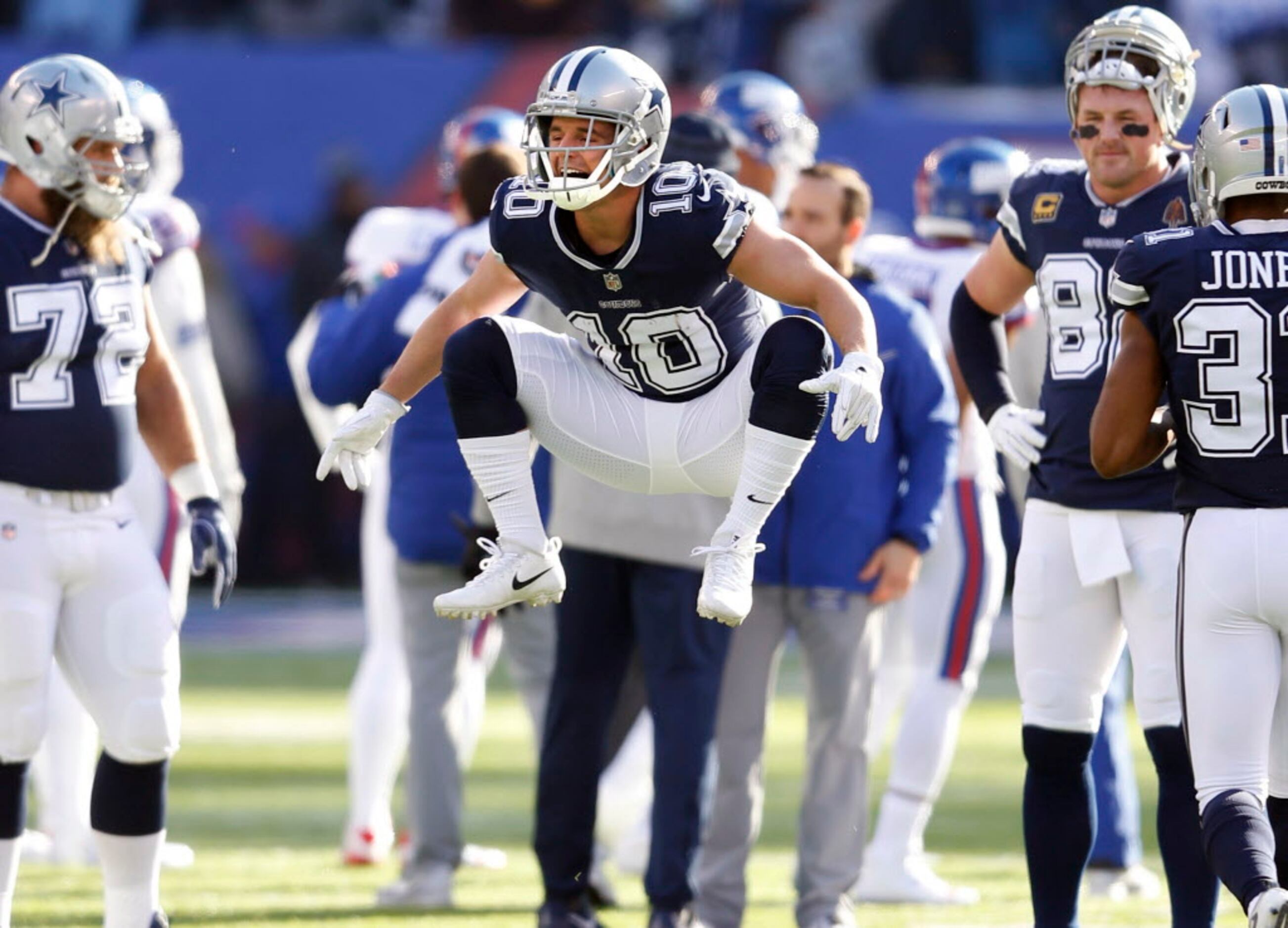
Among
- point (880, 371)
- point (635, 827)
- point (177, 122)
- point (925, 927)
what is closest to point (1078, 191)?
point (880, 371)

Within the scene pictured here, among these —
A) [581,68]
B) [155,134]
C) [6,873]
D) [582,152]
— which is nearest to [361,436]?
[582,152]

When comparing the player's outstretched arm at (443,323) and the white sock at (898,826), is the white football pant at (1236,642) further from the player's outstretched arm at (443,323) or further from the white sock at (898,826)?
the white sock at (898,826)

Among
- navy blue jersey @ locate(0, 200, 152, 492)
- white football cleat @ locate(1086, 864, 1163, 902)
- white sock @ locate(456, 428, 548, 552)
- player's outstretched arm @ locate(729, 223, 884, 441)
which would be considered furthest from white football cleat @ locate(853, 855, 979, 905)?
navy blue jersey @ locate(0, 200, 152, 492)

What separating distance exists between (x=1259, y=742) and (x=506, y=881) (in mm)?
2820

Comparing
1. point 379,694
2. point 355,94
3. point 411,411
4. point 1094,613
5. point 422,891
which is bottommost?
point 422,891

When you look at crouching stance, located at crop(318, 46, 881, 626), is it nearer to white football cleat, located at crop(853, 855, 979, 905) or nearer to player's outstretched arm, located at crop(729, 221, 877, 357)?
player's outstretched arm, located at crop(729, 221, 877, 357)

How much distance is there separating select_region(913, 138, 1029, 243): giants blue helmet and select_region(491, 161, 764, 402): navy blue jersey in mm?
2253

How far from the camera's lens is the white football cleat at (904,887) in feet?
20.9

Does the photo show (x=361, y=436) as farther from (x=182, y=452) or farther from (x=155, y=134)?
(x=155, y=134)

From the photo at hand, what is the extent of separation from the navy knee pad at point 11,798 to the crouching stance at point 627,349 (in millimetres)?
951

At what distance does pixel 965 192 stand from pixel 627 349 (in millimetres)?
2471

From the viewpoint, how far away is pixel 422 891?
608 cm

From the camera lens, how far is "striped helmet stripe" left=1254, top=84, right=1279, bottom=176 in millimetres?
4305

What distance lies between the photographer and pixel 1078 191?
5047mm
